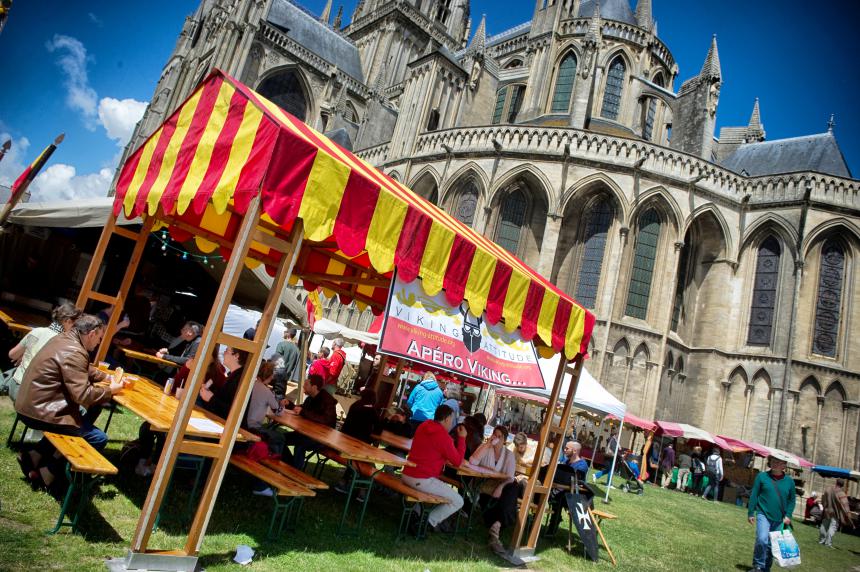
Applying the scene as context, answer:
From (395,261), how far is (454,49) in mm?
41170

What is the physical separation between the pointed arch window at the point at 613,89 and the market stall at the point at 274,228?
19652mm

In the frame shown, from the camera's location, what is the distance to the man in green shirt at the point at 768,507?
18.4 ft

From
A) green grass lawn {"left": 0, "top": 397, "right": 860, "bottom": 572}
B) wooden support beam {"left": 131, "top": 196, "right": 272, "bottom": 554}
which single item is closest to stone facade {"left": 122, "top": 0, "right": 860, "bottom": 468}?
green grass lawn {"left": 0, "top": 397, "right": 860, "bottom": 572}

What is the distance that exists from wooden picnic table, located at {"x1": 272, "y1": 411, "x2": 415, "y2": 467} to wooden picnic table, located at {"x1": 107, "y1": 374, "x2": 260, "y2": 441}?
674 millimetres

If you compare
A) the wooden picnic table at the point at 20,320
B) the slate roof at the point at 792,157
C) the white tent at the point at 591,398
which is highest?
the slate roof at the point at 792,157

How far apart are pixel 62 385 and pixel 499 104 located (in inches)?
932

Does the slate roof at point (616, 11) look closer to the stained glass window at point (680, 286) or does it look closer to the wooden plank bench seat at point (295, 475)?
the stained glass window at point (680, 286)

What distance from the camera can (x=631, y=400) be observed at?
15.9 metres

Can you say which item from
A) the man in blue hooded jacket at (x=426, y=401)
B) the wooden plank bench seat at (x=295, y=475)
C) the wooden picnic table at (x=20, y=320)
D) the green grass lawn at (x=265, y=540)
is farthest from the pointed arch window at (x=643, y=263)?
the wooden picnic table at (x=20, y=320)

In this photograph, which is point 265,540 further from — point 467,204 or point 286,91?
point 286,91

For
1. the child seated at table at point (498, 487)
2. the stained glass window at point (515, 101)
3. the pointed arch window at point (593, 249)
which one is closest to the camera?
the child seated at table at point (498, 487)

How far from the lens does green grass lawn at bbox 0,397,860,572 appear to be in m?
2.71

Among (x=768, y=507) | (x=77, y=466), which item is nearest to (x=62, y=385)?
(x=77, y=466)

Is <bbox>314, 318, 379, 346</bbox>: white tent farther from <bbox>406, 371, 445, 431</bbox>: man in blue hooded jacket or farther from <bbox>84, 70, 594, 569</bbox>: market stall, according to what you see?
<bbox>84, 70, 594, 569</bbox>: market stall
